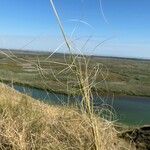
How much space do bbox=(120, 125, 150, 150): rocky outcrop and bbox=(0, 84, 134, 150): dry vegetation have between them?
906 mm

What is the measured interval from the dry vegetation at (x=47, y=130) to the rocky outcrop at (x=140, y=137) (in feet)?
2.97

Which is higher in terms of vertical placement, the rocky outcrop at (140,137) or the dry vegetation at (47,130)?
the dry vegetation at (47,130)

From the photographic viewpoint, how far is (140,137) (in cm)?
628

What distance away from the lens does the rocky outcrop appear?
6.00 metres

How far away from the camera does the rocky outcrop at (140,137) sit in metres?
6.00

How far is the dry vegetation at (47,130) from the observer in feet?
14.4

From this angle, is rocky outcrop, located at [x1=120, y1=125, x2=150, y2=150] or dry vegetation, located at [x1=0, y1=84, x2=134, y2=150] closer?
dry vegetation, located at [x1=0, y1=84, x2=134, y2=150]

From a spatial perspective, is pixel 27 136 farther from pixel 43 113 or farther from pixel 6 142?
pixel 43 113

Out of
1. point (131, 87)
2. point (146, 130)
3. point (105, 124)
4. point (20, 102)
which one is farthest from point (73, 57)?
point (131, 87)

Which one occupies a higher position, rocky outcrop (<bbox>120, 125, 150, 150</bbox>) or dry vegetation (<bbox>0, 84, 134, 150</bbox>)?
dry vegetation (<bbox>0, 84, 134, 150</bbox>)

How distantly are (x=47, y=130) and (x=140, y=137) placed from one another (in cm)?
201

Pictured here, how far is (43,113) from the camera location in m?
5.37

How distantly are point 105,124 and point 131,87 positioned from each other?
37.0 metres

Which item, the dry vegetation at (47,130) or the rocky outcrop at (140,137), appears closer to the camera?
the dry vegetation at (47,130)
